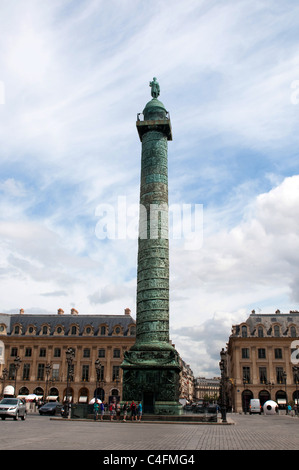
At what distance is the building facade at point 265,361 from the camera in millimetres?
51000

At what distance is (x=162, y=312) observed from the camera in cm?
2711

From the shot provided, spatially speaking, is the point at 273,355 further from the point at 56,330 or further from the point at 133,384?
the point at 133,384

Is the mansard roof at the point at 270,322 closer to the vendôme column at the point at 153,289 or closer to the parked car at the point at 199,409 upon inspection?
the parked car at the point at 199,409

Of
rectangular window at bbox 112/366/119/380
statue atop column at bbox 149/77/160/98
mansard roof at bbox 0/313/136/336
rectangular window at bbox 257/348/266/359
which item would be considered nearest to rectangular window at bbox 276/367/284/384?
rectangular window at bbox 257/348/266/359

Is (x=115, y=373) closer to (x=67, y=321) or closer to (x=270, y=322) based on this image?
(x=67, y=321)

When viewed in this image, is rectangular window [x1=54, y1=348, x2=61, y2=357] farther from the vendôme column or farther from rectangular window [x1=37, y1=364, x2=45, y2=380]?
the vendôme column

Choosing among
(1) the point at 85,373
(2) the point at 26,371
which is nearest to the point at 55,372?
(2) the point at 26,371

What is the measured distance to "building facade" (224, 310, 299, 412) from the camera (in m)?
51.0

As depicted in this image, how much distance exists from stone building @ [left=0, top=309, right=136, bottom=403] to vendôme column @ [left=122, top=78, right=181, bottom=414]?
26.4m

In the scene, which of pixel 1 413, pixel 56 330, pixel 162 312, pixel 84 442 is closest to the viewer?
pixel 84 442

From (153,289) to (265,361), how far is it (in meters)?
30.5

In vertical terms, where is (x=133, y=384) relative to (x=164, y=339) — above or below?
below

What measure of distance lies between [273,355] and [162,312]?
30387 millimetres
